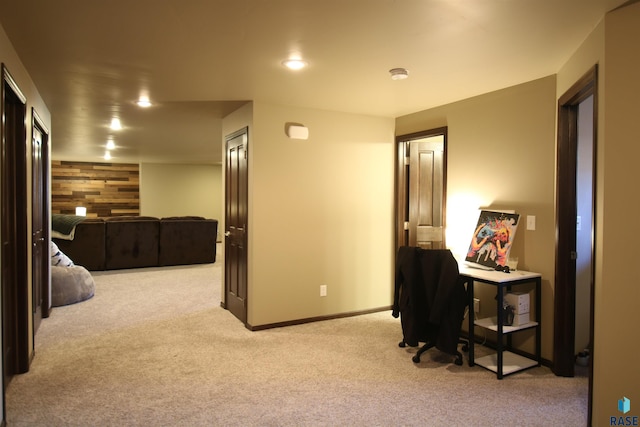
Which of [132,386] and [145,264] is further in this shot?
[145,264]

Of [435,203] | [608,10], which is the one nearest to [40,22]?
[608,10]

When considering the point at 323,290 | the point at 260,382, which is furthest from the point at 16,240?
the point at 323,290

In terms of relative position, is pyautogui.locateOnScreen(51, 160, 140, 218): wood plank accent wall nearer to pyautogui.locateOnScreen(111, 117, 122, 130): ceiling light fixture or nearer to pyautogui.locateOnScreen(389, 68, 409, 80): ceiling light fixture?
pyautogui.locateOnScreen(111, 117, 122, 130): ceiling light fixture

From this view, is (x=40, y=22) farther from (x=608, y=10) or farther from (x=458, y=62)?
(x=608, y=10)

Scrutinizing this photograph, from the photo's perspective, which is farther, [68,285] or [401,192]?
[68,285]

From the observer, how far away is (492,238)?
3.53 metres

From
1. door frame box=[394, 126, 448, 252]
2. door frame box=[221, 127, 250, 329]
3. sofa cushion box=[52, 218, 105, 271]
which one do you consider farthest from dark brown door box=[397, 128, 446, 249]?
sofa cushion box=[52, 218, 105, 271]

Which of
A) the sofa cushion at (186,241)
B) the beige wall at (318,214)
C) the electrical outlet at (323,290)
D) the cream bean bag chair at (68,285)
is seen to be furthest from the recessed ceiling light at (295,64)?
the sofa cushion at (186,241)

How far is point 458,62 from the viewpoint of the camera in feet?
9.43

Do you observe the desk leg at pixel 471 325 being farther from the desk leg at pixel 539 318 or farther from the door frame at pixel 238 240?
the door frame at pixel 238 240

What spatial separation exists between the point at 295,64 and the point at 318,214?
1.81 m

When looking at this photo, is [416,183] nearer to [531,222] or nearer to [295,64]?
[531,222]

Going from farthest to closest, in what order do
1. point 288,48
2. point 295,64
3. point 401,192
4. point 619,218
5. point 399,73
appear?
1. point 401,192
2. point 399,73
3. point 295,64
4. point 288,48
5. point 619,218

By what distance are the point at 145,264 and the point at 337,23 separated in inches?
252
